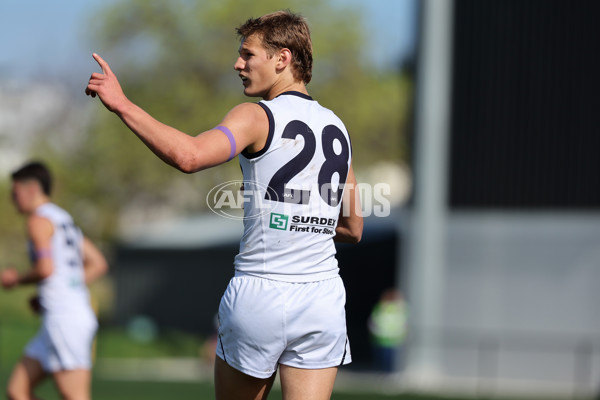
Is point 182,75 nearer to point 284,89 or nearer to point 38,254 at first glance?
point 38,254

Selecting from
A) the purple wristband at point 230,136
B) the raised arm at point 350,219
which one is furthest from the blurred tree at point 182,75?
the purple wristband at point 230,136

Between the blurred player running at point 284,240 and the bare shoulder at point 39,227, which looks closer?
the blurred player running at point 284,240

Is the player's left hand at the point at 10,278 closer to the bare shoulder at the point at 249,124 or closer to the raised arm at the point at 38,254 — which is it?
the raised arm at the point at 38,254

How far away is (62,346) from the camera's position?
23.6ft

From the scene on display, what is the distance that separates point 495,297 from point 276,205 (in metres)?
18.7

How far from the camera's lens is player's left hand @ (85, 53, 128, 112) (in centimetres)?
384

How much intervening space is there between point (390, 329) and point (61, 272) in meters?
15.7

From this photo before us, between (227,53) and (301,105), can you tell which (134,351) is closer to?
(227,53)

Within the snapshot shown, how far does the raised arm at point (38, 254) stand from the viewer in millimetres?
7121

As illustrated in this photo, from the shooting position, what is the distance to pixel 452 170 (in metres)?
22.3

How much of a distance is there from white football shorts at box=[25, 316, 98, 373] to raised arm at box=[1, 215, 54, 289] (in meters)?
0.36

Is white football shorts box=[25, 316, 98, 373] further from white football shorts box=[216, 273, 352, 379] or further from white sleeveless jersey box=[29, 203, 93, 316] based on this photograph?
white football shorts box=[216, 273, 352, 379]

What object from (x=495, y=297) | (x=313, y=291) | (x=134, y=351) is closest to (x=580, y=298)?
(x=495, y=297)

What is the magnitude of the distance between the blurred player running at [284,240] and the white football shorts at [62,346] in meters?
3.11
